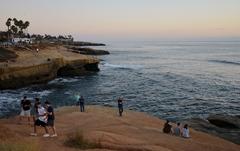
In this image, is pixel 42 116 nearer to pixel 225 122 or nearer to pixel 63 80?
pixel 225 122

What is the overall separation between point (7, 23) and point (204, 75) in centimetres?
5906

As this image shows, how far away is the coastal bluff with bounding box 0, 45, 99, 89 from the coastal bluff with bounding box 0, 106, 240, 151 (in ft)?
81.9

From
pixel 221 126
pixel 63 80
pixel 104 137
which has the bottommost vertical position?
pixel 221 126

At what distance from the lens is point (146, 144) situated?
17719 millimetres

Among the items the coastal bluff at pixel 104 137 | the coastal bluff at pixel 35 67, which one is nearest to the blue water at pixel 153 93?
the coastal bluff at pixel 35 67

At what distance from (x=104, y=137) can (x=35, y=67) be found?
36.4 meters

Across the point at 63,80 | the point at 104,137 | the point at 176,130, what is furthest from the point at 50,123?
the point at 63,80

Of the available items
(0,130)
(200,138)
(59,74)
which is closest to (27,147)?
(0,130)

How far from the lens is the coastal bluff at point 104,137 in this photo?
1656cm

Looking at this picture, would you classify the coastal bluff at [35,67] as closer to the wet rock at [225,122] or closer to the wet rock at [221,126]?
the wet rock at [221,126]

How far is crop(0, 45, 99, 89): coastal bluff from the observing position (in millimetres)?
48062

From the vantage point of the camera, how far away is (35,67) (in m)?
52.2

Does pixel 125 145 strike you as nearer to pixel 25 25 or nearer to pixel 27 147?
pixel 27 147

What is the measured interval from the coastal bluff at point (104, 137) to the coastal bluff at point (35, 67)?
2495 cm
